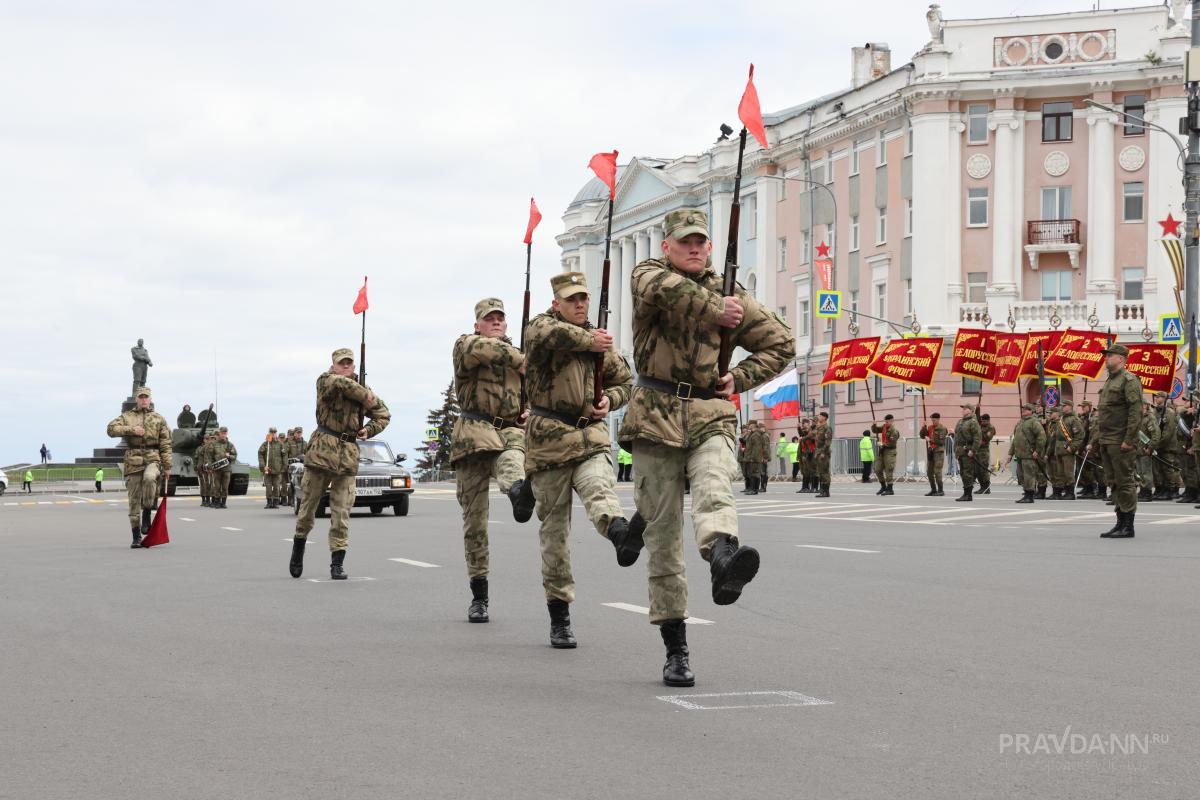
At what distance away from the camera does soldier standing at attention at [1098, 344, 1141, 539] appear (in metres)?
16.2

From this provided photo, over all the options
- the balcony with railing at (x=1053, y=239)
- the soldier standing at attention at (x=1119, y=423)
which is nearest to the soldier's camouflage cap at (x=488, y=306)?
the soldier standing at attention at (x=1119, y=423)

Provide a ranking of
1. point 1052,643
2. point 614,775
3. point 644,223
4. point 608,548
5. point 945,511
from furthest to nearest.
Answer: point 644,223, point 945,511, point 608,548, point 1052,643, point 614,775

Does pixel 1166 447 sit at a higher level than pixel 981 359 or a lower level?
lower

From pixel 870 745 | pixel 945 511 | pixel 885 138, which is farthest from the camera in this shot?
pixel 885 138

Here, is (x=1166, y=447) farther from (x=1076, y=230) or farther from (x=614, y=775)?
(x=1076, y=230)

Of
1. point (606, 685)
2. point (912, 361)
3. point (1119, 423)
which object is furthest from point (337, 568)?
point (912, 361)

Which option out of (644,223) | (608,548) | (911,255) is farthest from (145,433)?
(644,223)

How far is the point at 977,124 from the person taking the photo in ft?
185

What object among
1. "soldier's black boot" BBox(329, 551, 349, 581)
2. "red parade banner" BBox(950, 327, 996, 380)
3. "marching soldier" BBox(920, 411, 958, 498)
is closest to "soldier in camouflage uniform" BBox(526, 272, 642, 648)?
"soldier's black boot" BBox(329, 551, 349, 581)

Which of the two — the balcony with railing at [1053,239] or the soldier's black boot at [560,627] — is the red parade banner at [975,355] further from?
the soldier's black boot at [560,627]

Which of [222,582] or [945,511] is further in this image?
[945,511]

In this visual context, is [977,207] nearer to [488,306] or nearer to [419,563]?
[419,563]

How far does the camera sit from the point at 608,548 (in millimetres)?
16109

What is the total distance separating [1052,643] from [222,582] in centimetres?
718
